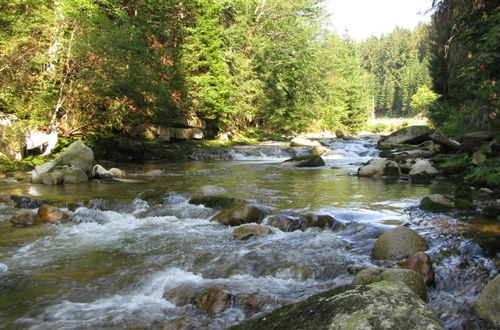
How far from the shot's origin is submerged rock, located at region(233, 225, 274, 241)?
21.9 feet

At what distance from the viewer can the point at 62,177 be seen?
12.4 metres

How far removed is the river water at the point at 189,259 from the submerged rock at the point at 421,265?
0.13 meters

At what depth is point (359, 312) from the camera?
7.41ft

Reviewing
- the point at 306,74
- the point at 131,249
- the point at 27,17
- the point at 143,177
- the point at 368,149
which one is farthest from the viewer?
the point at 306,74

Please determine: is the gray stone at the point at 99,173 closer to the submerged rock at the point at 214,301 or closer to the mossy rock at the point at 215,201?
the mossy rock at the point at 215,201

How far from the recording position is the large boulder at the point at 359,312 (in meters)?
2.18

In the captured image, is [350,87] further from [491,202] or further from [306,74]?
[491,202]

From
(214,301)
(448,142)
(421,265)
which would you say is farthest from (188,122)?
(421,265)

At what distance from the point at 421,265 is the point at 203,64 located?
20.8m

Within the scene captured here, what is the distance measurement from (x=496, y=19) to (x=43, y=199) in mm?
10000

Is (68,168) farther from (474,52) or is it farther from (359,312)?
(359,312)

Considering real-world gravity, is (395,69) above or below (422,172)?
above

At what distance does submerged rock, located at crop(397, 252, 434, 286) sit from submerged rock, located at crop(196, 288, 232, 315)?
223cm

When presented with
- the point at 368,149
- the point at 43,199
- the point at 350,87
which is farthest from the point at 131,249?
the point at 350,87
